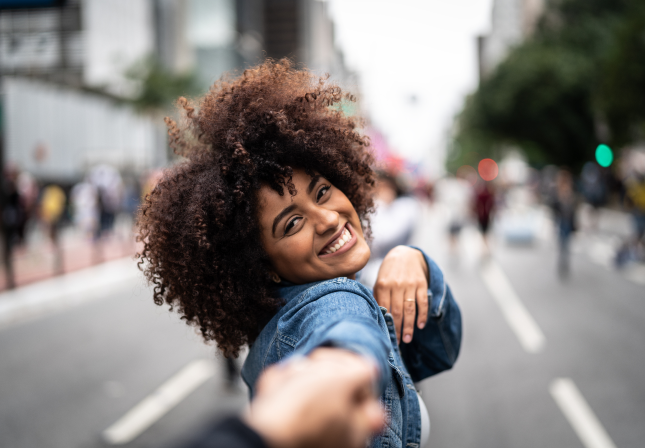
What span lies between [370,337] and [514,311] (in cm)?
739

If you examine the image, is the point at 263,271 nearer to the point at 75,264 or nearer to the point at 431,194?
the point at 75,264

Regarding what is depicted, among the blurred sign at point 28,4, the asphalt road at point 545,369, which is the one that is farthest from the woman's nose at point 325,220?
the blurred sign at point 28,4

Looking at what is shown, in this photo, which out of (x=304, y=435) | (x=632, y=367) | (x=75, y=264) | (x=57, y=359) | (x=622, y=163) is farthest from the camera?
(x=622, y=163)

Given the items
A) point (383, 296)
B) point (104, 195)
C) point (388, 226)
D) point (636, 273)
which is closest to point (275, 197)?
point (383, 296)

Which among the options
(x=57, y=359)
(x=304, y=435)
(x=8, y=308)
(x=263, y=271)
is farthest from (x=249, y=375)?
(x=8, y=308)

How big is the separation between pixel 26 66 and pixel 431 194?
3536cm

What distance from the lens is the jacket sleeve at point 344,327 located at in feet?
3.05

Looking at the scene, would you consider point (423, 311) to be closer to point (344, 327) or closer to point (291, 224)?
point (291, 224)

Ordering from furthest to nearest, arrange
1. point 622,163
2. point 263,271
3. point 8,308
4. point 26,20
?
point 26,20 → point 622,163 → point 8,308 → point 263,271

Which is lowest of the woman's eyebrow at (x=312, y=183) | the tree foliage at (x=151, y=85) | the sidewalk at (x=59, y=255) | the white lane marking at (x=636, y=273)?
the sidewalk at (x=59, y=255)

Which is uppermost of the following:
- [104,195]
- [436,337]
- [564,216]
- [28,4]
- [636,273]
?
[28,4]

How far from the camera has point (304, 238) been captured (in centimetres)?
137

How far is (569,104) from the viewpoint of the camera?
3334cm

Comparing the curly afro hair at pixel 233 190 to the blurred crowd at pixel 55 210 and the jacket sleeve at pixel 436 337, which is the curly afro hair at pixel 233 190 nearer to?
the jacket sleeve at pixel 436 337
